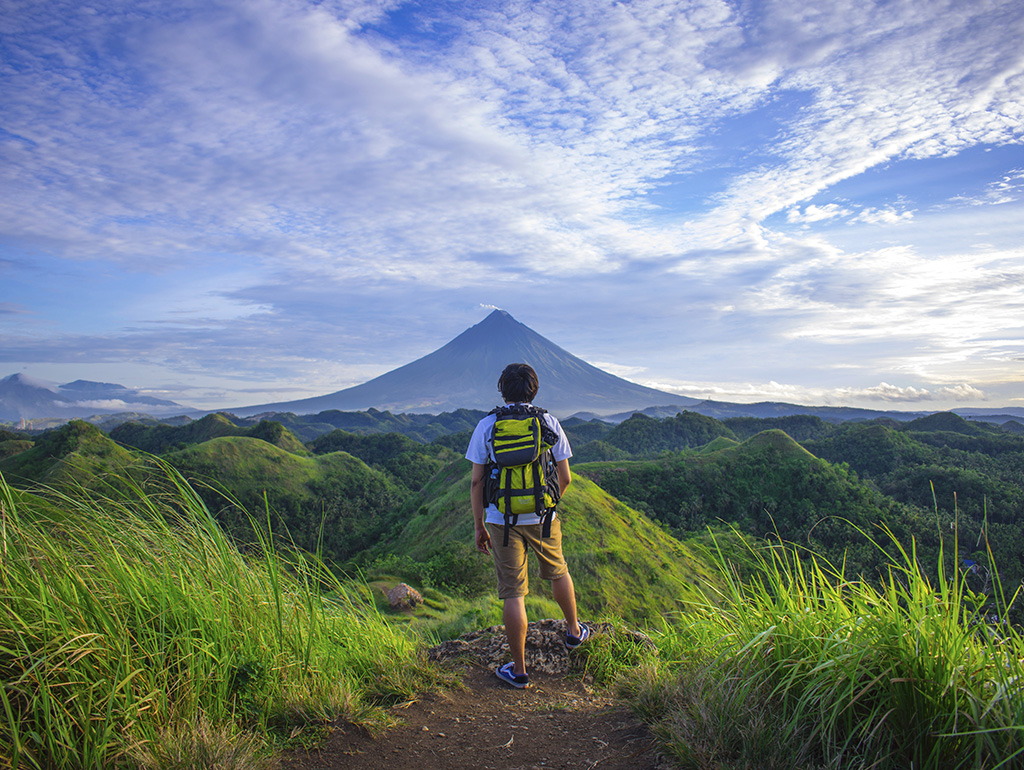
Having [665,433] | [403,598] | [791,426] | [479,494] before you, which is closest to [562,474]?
[479,494]

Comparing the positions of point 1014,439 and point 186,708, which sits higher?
point 186,708

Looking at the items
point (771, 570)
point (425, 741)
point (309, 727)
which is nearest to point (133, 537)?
point (309, 727)

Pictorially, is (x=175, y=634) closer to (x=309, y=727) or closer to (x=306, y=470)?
(x=309, y=727)

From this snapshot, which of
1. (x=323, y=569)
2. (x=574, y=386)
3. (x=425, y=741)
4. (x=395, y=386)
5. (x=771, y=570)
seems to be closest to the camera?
(x=425, y=741)

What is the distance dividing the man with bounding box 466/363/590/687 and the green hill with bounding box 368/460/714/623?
10.7m

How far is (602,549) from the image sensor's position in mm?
19891

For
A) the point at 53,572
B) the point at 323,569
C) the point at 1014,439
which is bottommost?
the point at 1014,439

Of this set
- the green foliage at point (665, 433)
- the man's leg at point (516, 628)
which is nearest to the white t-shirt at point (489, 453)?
the man's leg at point (516, 628)

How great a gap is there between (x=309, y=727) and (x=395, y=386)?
575 feet

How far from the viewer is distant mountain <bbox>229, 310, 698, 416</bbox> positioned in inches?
6284

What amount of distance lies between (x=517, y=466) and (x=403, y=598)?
24.9ft

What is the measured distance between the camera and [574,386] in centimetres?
15900

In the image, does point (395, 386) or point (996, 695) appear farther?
point (395, 386)

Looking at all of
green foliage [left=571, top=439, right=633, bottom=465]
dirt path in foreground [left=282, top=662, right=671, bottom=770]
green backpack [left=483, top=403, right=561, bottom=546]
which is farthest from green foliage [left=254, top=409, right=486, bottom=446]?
dirt path in foreground [left=282, top=662, right=671, bottom=770]
